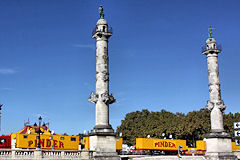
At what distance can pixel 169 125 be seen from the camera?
79438mm

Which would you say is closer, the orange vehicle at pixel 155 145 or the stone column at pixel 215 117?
the stone column at pixel 215 117

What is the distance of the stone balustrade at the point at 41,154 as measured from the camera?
1087 inches

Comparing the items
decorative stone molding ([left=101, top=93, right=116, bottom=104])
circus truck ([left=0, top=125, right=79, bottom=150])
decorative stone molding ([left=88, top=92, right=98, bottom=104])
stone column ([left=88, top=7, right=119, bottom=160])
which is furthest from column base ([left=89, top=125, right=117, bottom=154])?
circus truck ([left=0, top=125, right=79, bottom=150])

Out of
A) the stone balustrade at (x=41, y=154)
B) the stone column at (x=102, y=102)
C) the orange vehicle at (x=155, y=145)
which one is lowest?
the orange vehicle at (x=155, y=145)

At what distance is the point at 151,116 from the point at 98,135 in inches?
2465

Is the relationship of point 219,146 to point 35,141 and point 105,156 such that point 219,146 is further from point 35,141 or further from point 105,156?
point 35,141

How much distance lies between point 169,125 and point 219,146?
37.2 metres

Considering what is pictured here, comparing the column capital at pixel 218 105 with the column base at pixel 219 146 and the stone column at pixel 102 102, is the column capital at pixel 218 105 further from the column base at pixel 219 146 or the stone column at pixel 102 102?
the stone column at pixel 102 102

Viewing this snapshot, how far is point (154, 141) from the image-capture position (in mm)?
53031

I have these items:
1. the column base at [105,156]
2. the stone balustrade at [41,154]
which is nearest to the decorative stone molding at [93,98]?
the stone balustrade at [41,154]

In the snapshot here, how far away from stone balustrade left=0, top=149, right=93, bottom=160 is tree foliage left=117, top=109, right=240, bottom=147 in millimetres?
40965

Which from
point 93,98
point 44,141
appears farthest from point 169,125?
point 93,98

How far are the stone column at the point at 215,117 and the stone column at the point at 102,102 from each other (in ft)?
52.6

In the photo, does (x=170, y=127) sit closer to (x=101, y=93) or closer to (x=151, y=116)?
(x=151, y=116)
